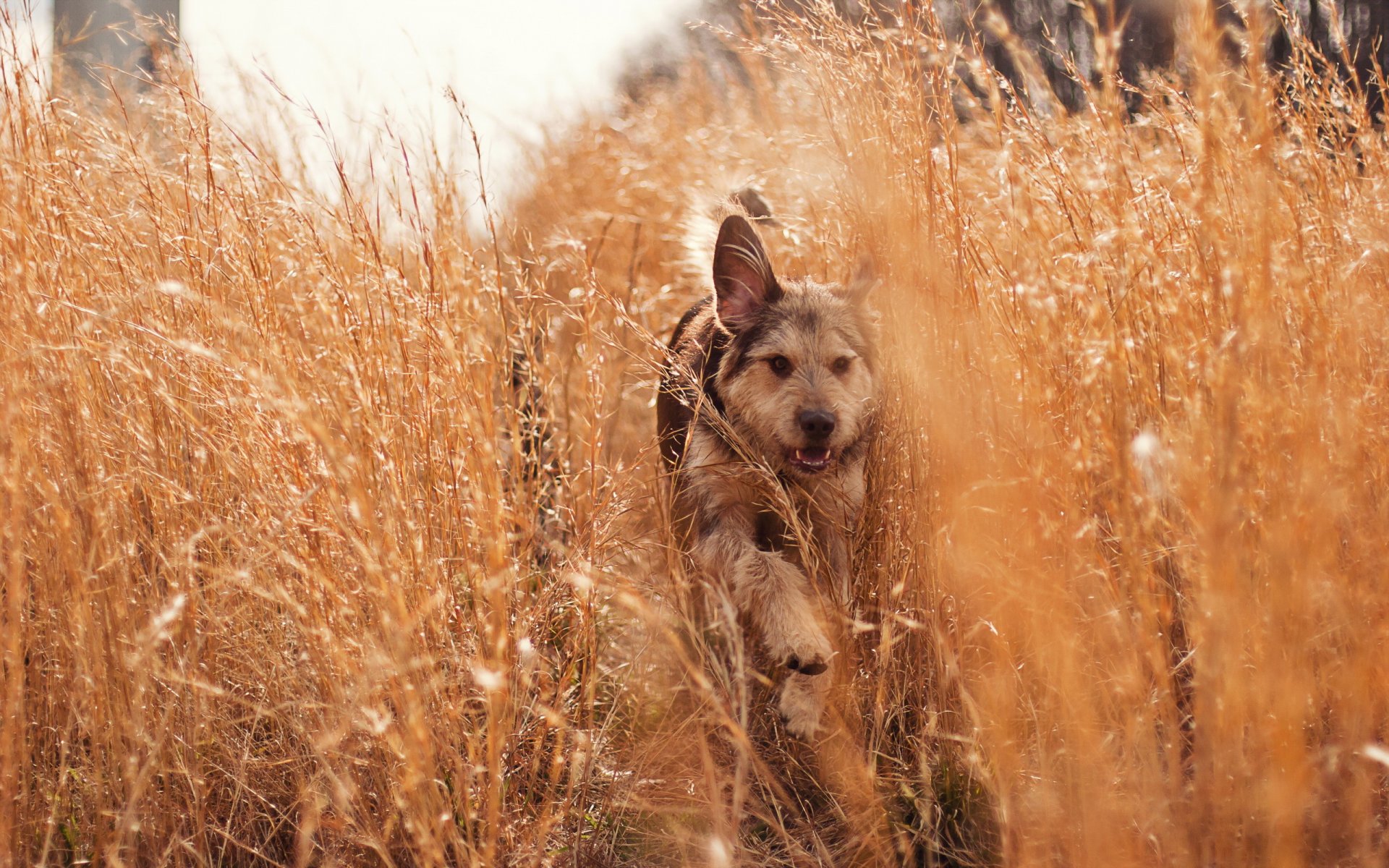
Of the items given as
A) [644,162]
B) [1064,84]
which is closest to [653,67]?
[1064,84]

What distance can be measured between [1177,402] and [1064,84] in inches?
285

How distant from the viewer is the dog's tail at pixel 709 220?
3625 millimetres

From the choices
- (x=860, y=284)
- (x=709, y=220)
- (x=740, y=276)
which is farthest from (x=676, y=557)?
(x=709, y=220)

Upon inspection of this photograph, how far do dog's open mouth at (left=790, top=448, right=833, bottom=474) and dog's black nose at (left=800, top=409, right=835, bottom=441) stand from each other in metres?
0.05

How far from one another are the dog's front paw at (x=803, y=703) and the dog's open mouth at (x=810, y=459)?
24.0 inches

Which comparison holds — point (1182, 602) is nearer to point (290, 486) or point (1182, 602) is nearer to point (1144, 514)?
point (1144, 514)

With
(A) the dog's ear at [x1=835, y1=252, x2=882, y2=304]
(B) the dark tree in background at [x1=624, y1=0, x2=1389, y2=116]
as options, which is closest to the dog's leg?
(A) the dog's ear at [x1=835, y1=252, x2=882, y2=304]

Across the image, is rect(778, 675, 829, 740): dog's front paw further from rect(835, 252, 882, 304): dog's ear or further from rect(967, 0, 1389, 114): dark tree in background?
rect(967, 0, 1389, 114): dark tree in background

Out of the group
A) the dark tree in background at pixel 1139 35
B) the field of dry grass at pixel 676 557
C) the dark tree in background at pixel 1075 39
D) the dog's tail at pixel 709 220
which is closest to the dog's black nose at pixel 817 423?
the field of dry grass at pixel 676 557

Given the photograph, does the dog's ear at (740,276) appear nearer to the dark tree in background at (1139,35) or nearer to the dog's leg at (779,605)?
the dog's leg at (779,605)

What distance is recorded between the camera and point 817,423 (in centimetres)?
296

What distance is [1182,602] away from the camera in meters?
2.09

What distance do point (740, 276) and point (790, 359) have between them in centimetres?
34

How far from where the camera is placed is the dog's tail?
11.9 feet
